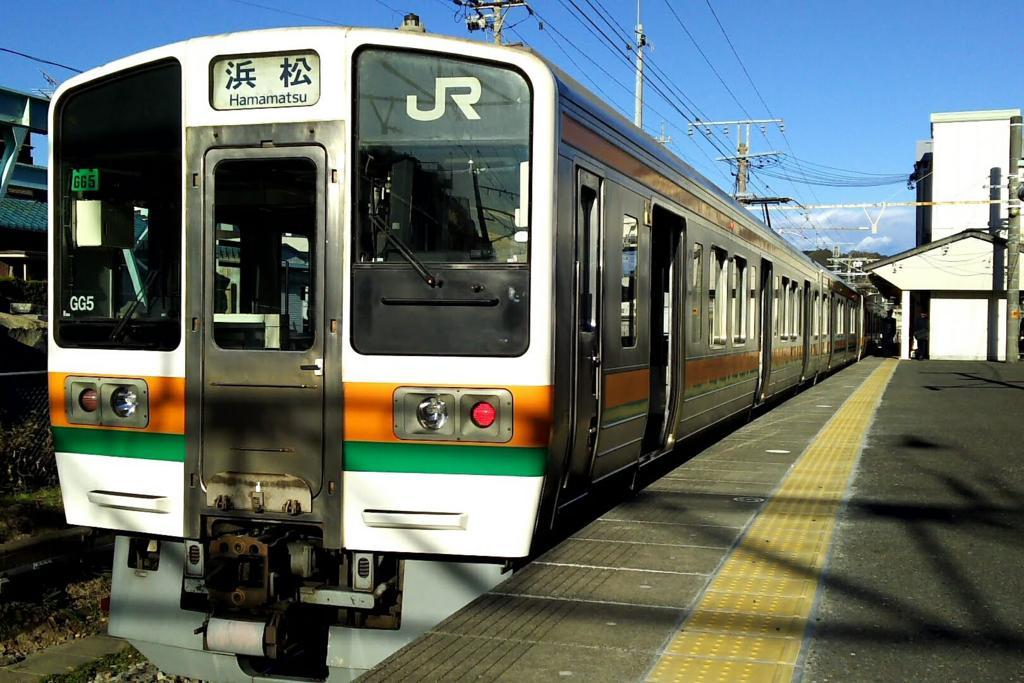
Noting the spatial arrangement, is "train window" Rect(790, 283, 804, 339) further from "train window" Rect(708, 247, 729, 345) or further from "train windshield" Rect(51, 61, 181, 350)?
"train windshield" Rect(51, 61, 181, 350)

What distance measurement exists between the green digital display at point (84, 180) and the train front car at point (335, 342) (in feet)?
1.15

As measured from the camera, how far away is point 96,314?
5195mm

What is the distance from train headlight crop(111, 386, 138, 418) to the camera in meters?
5.02

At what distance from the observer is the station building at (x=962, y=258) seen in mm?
39000

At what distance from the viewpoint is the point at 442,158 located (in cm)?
475

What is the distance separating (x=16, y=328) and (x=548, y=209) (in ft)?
34.9

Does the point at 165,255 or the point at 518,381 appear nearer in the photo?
the point at 518,381

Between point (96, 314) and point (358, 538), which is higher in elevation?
point (96, 314)

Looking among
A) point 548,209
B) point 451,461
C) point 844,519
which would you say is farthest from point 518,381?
point 844,519

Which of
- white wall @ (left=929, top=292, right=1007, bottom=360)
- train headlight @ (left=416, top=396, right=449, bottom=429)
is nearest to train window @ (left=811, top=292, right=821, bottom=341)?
train headlight @ (left=416, top=396, right=449, bottom=429)

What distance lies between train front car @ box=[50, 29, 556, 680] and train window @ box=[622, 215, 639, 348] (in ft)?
6.23

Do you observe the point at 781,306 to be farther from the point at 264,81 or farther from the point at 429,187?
the point at 264,81

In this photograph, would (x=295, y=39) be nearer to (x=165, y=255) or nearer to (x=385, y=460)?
(x=165, y=255)

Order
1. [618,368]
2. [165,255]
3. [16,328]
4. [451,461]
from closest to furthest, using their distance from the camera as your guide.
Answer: [451,461] → [165,255] → [618,368] → [16,328]
